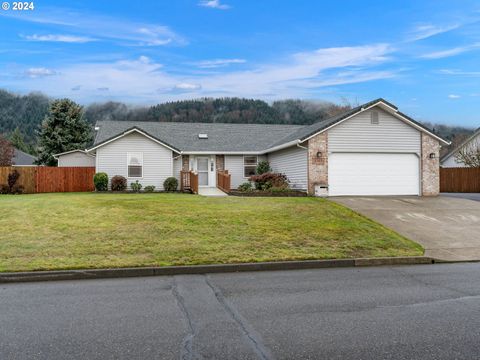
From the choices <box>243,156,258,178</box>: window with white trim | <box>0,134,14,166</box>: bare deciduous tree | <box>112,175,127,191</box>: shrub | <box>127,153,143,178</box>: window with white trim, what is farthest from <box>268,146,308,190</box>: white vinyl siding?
<box>0,134,14,166</box>: bare deciduous tree

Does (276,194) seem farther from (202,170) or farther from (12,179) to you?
(12,179)

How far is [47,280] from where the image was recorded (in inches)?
318

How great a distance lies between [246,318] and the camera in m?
5.52

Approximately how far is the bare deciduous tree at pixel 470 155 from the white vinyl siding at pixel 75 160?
31.9 metres

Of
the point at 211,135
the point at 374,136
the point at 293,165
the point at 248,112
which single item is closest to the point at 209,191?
the point at 293,165

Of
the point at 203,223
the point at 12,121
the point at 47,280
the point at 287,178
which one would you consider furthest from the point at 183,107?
the point at 12,121

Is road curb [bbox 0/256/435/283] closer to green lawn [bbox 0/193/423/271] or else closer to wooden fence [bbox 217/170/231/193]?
green lawn [bbox 0/193/423/271]

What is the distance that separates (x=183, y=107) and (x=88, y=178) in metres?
43.9

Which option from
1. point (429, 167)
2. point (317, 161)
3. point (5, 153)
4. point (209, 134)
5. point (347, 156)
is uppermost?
point (209, 134)

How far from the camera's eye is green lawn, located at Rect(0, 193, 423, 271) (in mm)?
9320

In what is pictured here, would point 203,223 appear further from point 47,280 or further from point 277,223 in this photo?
point 47,280

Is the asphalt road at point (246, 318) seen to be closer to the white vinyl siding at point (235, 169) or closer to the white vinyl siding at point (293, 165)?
the white vinyl siding at point (293, 165)

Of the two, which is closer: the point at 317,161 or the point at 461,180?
the point at 317,161

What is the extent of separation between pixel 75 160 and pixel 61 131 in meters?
11.0
